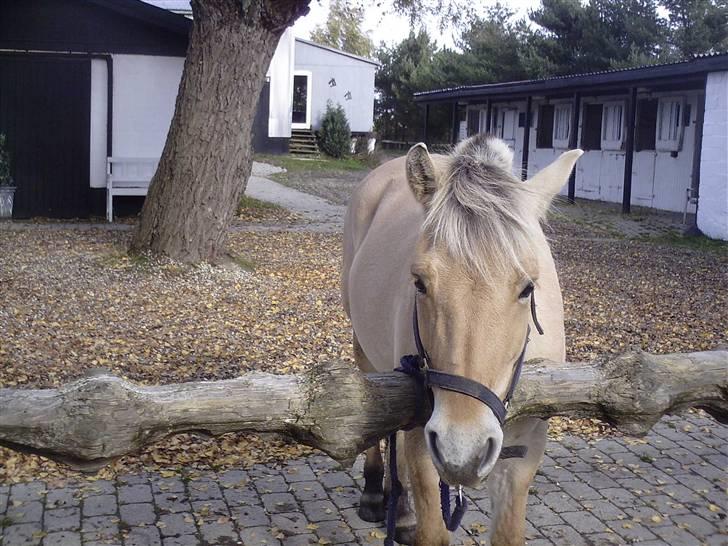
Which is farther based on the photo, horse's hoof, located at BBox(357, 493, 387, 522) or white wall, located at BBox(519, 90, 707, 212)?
white wall, located at BBox(519, 90, 707, 212)

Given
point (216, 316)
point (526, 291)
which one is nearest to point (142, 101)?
point (216, 316)

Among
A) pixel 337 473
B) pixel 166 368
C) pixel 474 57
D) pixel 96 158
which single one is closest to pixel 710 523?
pixel 337 473

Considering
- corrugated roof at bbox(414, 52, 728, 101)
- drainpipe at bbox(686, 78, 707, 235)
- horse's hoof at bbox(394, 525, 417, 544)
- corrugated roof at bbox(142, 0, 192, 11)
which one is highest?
corrugated roof at bbox(142, 0, 192, 11)

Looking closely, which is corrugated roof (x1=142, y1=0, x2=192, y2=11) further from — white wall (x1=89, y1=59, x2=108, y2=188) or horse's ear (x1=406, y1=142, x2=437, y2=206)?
horse's ear (x1=406, y1=142, x2=437, y2=206)

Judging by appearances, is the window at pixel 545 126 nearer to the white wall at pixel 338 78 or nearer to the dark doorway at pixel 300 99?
the white wall at pixel 338 78

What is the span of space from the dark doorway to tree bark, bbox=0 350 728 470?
33.0 m

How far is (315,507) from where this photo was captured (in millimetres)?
4320

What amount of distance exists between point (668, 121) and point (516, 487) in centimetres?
1762

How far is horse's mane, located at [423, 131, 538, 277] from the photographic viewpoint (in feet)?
7.97

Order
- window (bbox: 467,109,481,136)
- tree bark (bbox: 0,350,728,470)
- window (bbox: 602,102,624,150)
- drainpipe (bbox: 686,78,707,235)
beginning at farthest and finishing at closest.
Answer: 1. window (bbox: 467,109,481,136)
2. window (bbox: 602,102,624,150)
3. drainpipe (bbox: 686,78,707,235)
4. tree bark (bbox: 0,350,728,470)

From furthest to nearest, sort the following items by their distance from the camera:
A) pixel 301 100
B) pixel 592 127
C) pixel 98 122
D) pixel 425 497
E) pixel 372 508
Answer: pixel 301 100, pixel 592 127, pixel 98 122, pixel 372 508, pixel 425 497

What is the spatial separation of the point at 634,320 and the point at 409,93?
34.0 metres

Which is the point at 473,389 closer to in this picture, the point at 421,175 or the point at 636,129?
the point at 421,175

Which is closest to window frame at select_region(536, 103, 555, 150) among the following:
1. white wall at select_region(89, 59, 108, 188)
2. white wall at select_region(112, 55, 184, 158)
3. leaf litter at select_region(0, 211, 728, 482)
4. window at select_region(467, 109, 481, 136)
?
window at select_region(467, 109, 481, 136)
